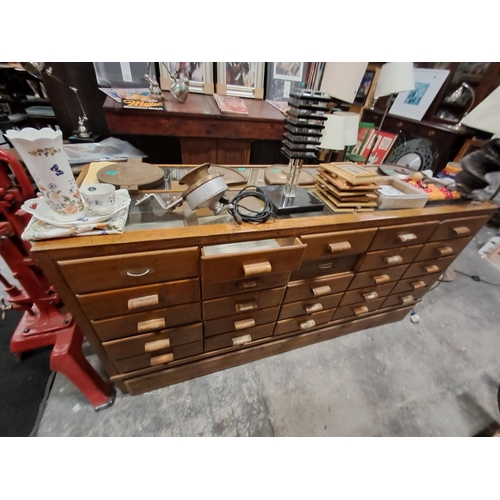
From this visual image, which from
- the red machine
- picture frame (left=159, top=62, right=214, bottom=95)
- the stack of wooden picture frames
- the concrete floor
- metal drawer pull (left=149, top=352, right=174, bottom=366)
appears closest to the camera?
the red machine

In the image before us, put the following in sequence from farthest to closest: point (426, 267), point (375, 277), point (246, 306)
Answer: point (426, 267), point (375, 277), point (246, 306)

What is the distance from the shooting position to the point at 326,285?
3.59 feet

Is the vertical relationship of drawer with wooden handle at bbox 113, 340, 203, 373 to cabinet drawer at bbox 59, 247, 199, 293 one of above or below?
below

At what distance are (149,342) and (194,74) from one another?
1.88 m

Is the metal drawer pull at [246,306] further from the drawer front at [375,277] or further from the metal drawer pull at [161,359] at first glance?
the drawer front at [375,277]

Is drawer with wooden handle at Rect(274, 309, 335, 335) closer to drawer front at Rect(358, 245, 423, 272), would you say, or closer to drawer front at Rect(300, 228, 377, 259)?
drawer front at Rect(358, 245, 423, 272)

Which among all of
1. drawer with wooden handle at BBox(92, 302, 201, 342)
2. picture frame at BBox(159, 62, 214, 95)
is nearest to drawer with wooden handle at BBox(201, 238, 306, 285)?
drawer with wooden handle at BBox(92, 302, 201, 342)

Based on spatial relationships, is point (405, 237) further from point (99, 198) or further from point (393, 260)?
point (99, 198)

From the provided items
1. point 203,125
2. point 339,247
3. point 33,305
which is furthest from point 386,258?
point 33,305

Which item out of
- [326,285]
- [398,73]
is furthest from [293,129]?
[398,73]

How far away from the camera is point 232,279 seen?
75 centimetres

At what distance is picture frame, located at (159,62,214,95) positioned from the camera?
1.66 metres

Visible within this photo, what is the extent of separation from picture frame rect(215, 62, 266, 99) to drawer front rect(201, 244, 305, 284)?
1.67m
